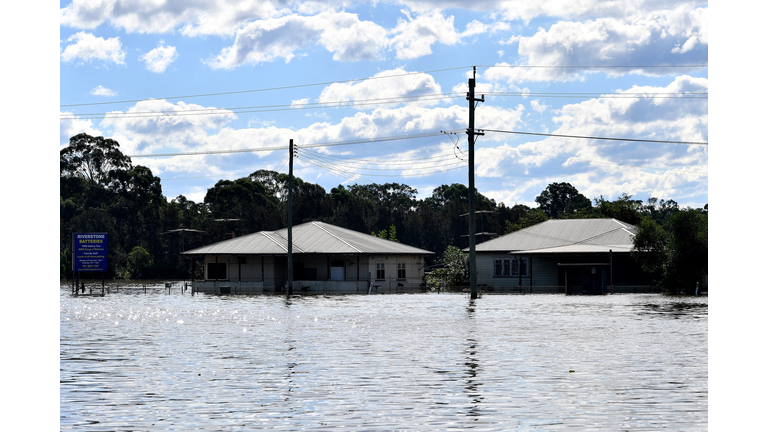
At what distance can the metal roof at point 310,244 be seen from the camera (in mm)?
70312

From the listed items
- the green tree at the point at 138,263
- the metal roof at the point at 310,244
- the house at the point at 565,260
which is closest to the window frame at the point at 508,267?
the house at the point at 565,260

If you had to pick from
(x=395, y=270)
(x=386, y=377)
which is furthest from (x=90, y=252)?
(x=386, y=377)

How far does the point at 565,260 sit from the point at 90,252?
37107 mm

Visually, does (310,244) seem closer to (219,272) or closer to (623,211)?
(219,272)

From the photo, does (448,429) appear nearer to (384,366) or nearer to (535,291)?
(384,366)

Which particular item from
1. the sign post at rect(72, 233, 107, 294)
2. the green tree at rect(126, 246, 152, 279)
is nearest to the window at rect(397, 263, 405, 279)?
the sign post at rect(72, 233, 107, 294)

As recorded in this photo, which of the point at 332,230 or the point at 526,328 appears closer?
the point at 526,328

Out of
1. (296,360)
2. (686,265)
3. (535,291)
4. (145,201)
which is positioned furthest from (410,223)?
(296,360)

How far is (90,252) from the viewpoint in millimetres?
60656

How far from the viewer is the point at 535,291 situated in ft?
221

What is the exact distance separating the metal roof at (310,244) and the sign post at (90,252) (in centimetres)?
1136

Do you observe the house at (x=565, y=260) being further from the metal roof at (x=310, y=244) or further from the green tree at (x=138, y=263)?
the green tree at (x=138, y=263)

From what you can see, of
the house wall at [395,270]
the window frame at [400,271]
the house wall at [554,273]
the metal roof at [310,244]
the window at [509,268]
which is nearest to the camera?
the house wall at [554,273]

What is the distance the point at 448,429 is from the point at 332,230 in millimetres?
69141
